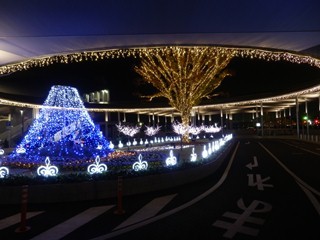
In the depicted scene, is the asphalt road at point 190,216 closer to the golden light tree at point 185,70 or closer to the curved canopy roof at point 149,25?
the curved canopy roof at point 149,25

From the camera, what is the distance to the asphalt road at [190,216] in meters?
6.82

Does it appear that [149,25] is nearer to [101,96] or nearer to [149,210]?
[149,210]

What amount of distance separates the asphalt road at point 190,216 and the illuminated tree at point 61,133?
289 inches

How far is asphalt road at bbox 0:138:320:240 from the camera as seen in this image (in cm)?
682

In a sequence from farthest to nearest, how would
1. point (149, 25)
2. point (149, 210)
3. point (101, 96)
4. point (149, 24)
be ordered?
point (101, 96), point (149, 25), point (149, 24), point (149, 210)

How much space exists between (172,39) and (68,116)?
7.85 meters

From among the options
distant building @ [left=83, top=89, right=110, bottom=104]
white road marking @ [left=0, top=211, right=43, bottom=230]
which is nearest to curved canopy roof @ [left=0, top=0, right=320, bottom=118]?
white road marking @ [left=0, top=211, right=43, bottom=230]

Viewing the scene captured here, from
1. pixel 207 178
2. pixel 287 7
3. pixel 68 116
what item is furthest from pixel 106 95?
pixel 287 7

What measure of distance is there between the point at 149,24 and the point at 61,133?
9.17 metres

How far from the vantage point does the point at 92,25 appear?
9.86 m

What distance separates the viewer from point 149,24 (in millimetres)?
10031

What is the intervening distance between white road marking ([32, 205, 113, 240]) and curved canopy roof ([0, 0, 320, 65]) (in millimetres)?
5277

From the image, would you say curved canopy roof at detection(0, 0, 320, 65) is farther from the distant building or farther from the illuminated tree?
the distant building

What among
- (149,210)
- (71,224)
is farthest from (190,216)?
(71,224)
